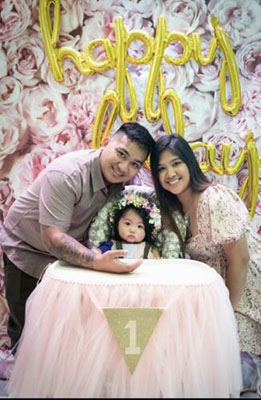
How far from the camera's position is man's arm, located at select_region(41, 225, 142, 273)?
214 cm

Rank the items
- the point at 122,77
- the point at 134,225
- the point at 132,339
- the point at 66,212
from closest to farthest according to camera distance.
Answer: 1. the point at 132,339
2. the point at 66,212
3. the point at 134,225
4. the point at 122,77

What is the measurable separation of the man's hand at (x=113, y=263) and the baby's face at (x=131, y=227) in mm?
391

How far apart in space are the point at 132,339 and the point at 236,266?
3.12ft

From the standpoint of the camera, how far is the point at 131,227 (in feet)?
8.45

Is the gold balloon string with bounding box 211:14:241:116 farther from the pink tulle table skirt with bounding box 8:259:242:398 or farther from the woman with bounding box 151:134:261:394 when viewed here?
the pink tulle table skirt with bounding box 8:259:242:398

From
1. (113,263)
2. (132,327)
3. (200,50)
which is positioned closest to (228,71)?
(200,50)

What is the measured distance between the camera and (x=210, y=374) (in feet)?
6.20

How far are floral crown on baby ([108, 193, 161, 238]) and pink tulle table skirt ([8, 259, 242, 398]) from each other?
63cm

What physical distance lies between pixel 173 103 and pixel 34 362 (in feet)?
5.92

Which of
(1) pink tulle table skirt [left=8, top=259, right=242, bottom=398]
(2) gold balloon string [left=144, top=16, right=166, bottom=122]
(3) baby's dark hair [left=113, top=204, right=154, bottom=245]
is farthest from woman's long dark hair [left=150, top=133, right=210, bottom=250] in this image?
(1) pink tulle table skirt [left=8, top=259, right=242, bottom=398]

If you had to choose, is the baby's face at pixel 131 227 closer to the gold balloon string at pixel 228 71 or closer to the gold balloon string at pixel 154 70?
the gold balloon string at pixel 154 70

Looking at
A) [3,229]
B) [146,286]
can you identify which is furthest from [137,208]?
[3,229]

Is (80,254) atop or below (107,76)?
below

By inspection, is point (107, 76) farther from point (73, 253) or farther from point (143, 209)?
point (73, 253)
